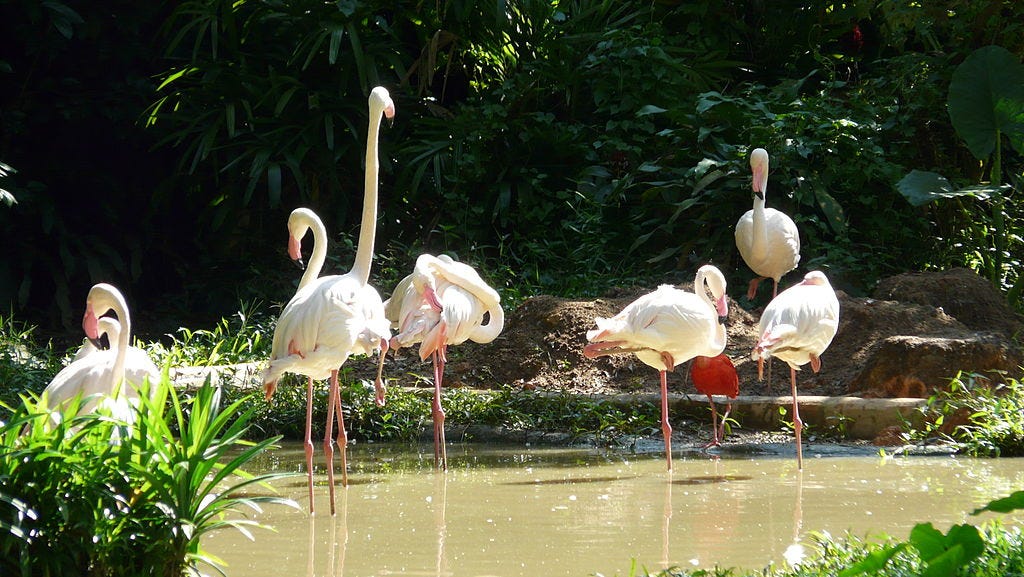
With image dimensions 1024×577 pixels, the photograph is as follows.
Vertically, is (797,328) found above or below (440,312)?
below

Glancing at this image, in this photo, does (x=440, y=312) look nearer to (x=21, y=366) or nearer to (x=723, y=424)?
(x=723, y=424)

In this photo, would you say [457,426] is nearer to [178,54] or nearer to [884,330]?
[884,330]

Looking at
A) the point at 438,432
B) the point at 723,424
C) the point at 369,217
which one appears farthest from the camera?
the point at 723,424

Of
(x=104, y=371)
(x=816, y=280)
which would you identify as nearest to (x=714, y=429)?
(x=816, y=280)

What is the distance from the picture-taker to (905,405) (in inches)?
261

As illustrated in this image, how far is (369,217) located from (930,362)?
369 centimetres

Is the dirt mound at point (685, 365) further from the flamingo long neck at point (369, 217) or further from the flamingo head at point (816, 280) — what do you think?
the flamingo long neck at point (369, 217)

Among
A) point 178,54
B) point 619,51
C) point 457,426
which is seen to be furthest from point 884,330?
point 178,54

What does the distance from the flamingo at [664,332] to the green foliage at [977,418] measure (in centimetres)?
135

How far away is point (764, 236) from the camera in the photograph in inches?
345

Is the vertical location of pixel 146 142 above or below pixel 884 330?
above

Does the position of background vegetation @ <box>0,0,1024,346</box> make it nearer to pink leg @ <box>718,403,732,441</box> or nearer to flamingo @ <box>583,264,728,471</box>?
pink leg @ <box>718,403,732,441</box>

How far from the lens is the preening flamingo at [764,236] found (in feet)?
28.8

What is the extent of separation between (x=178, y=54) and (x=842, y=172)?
23.2 ft
